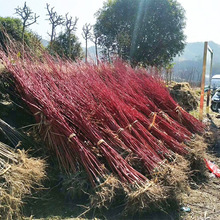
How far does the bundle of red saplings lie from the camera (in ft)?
7.32

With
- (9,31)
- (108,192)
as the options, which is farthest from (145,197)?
(9,31)

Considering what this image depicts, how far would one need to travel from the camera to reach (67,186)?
2.12m

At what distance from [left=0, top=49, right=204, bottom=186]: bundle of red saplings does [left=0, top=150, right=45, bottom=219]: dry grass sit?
34 centimetres

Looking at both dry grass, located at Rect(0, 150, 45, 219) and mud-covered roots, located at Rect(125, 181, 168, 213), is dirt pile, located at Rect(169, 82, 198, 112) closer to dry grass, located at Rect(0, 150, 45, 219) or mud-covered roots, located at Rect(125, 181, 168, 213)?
mud-covered roots, located at Rect(125, 181, 168, 213)

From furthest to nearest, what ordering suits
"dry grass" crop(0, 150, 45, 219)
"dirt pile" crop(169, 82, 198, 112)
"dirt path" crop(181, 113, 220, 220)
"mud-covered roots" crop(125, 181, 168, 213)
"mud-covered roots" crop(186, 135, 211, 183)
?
1. "dirt pile" crop(169, 82, 198, 112)
2. "mud-covered roots" crop(186, 135, 211, 183)
3. "dirt path" crop(181, 113, 220, 220)
4. "mud-covered roots" crop(125, 181, 168, 213)
5. "dry grass" crop(0, 150, 45, 219)

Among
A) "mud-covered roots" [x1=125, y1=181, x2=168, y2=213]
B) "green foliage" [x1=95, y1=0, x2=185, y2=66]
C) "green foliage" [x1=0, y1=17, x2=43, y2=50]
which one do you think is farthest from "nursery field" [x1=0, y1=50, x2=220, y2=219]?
"green foliage" [x1=95, y1=0, x2=185, y2=66]

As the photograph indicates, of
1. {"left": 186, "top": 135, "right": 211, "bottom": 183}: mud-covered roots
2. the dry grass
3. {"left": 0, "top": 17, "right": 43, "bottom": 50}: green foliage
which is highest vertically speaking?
{"left": 0, "top": 17, "right": 43, "bottom": 50}: green foliage

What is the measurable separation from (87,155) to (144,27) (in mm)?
7072

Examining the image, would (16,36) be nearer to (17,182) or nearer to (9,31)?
(9,31)

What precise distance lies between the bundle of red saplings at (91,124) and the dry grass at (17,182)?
0.34 m

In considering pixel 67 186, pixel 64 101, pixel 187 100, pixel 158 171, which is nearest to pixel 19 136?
pixel 64 101

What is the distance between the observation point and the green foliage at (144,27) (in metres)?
8.14

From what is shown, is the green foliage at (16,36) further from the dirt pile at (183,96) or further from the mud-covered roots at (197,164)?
the dirt pile at (183,96)

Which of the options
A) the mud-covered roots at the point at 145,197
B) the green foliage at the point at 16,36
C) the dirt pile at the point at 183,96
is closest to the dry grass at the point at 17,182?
the mud-covered roots at the point at 145,197
